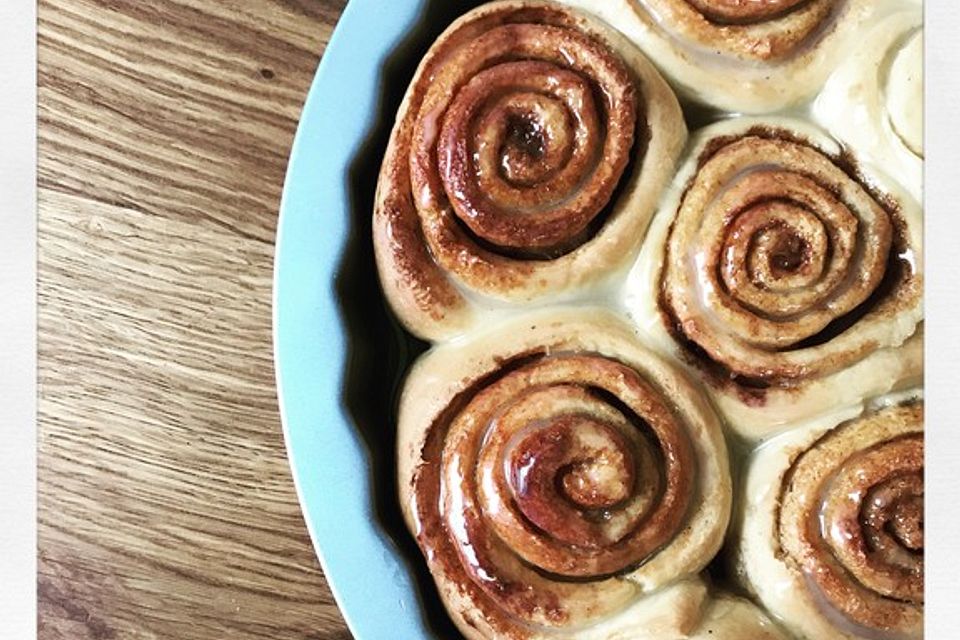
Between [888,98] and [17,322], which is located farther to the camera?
[17,322]

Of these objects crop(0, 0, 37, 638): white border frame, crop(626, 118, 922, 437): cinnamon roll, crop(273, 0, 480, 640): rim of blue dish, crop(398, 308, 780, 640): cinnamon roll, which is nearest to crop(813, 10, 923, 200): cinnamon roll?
crop(626, 118, 922, 437): cinnamon roll

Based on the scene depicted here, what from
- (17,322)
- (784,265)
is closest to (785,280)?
(784,265)

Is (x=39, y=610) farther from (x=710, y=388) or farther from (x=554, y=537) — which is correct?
(x=710, y=388)

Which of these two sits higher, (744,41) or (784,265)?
(744,41)

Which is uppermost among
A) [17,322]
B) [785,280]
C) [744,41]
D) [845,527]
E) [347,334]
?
[744,41]

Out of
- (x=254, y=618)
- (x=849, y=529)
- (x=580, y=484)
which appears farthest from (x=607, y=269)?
(x=254, y=618)

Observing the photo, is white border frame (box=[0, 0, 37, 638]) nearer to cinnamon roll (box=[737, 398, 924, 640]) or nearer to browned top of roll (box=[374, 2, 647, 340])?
browned top of roll (box=[374, 2, 647, 340])

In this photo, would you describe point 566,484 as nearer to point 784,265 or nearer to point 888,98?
point 784,265

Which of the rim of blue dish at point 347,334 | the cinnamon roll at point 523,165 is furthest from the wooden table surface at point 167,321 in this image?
the cinnamon roll at point 523,165

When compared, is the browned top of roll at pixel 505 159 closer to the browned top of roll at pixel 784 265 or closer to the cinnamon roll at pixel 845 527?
the browned top of roll at pixel 784 265
